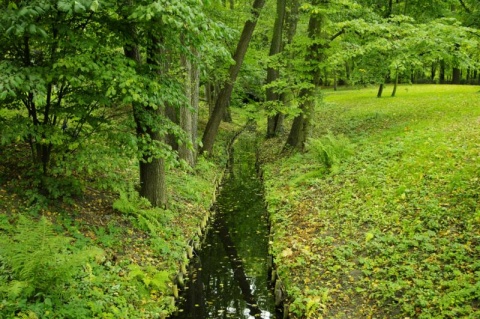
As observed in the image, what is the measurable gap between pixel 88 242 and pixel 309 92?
1107cm

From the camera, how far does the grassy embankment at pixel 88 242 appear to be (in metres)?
5.30

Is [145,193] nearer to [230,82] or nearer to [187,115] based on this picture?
[187,115]

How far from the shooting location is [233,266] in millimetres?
9328

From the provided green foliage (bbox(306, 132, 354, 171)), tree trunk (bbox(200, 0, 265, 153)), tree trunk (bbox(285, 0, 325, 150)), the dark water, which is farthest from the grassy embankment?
tree trunk (bbox(285, 0, 325, 150))

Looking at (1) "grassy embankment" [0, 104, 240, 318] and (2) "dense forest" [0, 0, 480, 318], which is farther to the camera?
(2) "dense forest" [0, 0, 480, 318]

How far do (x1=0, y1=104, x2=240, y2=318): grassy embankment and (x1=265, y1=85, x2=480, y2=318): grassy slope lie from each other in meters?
2.58

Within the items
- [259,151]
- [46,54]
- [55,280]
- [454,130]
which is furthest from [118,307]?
[259,151]

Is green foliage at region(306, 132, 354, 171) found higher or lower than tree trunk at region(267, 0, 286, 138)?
lower

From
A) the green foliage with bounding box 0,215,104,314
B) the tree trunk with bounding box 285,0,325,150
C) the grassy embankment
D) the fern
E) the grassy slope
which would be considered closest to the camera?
the green foliage with bounding box 0,215,104,314

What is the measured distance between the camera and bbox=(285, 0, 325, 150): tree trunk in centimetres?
1496

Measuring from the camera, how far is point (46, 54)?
7.16 metres

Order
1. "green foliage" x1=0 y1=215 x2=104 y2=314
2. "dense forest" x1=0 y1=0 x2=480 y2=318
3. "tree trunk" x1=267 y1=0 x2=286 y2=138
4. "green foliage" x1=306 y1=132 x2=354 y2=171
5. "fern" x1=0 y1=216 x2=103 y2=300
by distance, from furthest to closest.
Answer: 1. "tree trunk" x1=267 y1=0 x2=286 y2=138
2. "green foliage" x1=306 y1=132 x2=354 y2=171
3. "dense forest" x1=0 y1=0 x2=480 y2=318
4. "fern" x1=0 y1=216 x2=103 y2=300
5. "green foliage" x1=0 y1=215 x2=104 y2=314

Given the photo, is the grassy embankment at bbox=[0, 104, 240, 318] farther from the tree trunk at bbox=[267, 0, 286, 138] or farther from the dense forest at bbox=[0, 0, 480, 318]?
the tree trunk at bbox=[267, 0, 286, 138]

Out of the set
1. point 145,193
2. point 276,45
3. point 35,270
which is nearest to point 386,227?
point 145,193
